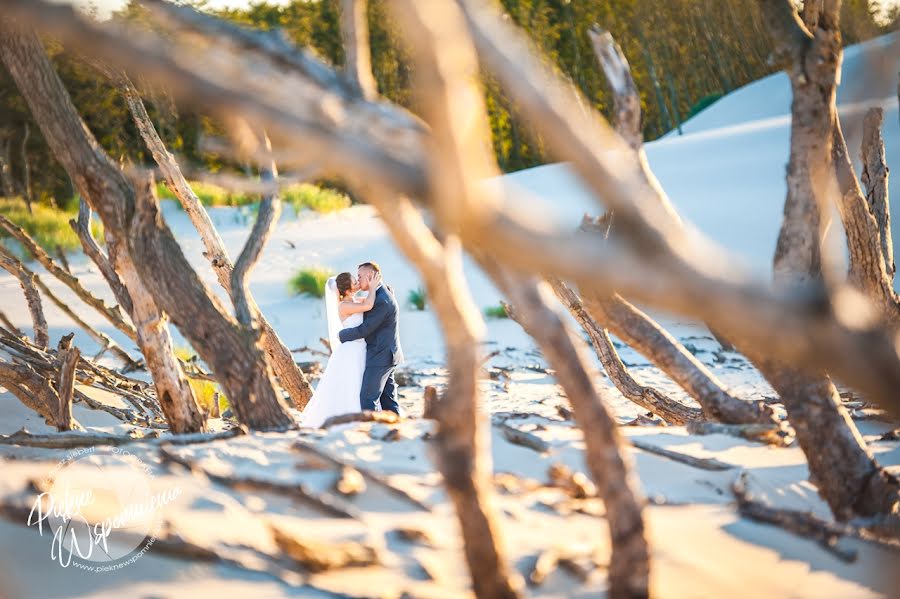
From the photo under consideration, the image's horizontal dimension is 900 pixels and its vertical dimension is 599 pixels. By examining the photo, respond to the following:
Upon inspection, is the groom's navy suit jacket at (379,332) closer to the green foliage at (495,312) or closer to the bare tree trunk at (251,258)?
the bare tree trunk at (251,258)

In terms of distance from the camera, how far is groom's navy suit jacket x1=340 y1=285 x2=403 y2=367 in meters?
6.09

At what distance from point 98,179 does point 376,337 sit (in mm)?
3096

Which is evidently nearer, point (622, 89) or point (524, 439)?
point (622, 89)

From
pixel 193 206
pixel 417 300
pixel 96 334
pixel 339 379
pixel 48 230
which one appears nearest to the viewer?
pixel 193 206

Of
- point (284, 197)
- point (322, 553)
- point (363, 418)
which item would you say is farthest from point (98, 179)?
point (284, 197)

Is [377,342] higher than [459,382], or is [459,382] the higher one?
→ [459,382]

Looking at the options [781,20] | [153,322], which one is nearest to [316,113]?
[781,20]

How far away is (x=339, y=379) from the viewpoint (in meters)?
5.99

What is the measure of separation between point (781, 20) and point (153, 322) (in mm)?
2996

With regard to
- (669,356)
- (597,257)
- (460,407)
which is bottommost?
(669,356)

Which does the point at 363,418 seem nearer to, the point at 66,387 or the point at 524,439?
the point at 524,439

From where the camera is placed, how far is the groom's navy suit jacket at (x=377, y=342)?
19.9ft

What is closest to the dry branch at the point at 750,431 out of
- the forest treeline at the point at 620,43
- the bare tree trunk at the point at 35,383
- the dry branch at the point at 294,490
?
the dry branch at the point at 294,490

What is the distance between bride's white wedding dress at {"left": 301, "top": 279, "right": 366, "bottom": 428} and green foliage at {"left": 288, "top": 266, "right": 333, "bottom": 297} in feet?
19.8
